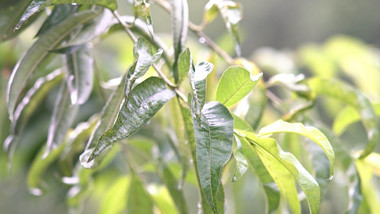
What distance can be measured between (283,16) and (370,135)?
10.5 ft

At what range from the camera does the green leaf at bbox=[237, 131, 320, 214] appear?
0.33 m

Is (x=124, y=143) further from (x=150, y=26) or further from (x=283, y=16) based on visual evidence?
(x=283, y=16)

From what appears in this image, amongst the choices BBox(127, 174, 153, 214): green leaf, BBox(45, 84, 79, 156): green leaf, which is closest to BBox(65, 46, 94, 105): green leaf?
BBox(45, 84, 79, 156): green leaf

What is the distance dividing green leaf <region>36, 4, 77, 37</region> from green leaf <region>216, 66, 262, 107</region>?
150 millimetres

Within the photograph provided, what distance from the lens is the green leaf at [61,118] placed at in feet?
1.54

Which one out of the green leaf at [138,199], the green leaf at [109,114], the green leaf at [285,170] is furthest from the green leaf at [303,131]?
the green leaf at [138,199]

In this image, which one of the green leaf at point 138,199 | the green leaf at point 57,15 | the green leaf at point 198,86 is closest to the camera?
the green leaf at point 198,86

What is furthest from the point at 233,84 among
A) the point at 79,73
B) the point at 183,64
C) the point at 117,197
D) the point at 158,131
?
the point at 158,131

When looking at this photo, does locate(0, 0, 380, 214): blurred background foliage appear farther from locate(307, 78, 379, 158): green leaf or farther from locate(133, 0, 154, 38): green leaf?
locate(133, 0, 154, 38): green leaf

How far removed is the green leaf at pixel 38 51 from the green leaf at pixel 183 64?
10cm

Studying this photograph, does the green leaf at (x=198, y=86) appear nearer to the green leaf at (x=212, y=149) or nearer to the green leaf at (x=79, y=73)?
the green leaf at (x=212, y=149)

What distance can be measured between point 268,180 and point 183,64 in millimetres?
127

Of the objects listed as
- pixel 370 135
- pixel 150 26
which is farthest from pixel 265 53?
pixel 150 26

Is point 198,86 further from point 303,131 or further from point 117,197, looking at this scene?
point 117,197
